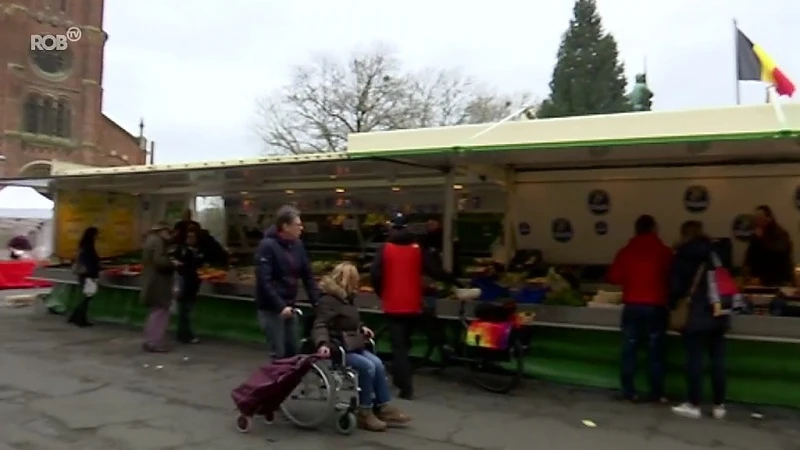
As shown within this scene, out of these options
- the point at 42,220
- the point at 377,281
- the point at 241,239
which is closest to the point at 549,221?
the point at 377,281

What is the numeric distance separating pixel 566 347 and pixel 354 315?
2.86 m

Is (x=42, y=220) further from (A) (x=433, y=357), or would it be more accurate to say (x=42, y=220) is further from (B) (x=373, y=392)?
(B) (x=373, y=392)

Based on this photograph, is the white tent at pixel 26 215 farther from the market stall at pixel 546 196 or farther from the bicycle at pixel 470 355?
the bicycle at pixel 470 355

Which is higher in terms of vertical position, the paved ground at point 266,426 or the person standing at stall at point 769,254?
the person standing at stall at point 769,254

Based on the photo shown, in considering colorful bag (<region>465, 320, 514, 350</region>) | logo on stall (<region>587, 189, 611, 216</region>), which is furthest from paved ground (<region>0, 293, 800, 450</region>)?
logo on stall (<region>587, 189, 611, 216</region>)

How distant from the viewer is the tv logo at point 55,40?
45938 millimetres

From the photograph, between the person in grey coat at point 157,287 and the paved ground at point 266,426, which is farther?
the person in grey coat at point 157,287

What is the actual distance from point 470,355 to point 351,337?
221 centimetres

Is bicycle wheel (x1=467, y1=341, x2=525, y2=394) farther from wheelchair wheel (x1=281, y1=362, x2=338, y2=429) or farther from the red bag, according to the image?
wheelchair wheel (x1=281, y1=362, x2=338, y2=429)

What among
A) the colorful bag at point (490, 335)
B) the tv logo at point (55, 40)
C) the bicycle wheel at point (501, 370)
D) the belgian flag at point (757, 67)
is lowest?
the bicycle wheel at point (501, 370)

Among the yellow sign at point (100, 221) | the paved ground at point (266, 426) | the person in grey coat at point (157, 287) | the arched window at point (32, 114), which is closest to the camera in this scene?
the paved ground at point (266, 426)

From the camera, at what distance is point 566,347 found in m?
7.80

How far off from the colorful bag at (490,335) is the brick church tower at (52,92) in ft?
129

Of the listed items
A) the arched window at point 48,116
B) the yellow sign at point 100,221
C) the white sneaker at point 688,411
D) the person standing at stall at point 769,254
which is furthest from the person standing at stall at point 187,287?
the arched window at point 48,116
